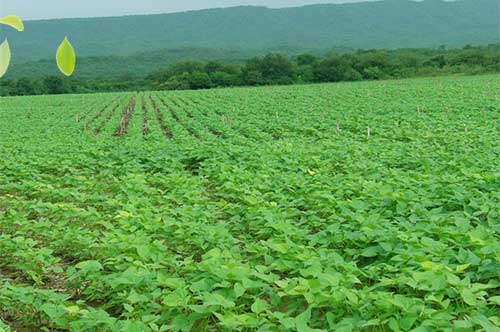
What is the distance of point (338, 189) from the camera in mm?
6523

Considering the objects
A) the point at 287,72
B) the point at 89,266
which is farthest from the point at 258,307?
the point at 287,72

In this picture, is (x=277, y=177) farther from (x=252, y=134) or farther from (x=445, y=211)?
(x=252, y=134)

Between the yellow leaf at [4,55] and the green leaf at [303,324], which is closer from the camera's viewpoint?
the yellow leaf at [4,55]

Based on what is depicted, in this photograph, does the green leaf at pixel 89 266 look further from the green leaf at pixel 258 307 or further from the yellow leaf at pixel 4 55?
the yellow leaf at pixel 4 55

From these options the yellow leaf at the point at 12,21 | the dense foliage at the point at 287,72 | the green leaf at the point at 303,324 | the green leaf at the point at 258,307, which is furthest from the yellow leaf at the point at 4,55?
the dense foliage at the point at 287,72

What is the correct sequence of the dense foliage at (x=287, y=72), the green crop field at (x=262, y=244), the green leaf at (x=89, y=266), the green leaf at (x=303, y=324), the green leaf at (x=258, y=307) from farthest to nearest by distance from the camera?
the dense foliage at (x=287, y=72), the green leaf at (x=89, y=266), the green crop field at (x=262, y=244), the green leaf at (x=258, y=307), the green leaf at (x=303, y=324)

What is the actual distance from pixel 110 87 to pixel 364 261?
231ft

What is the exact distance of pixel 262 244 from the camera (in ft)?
15.1
